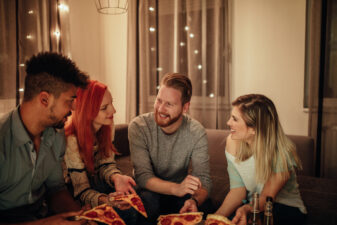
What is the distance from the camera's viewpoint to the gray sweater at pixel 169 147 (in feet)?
7.30

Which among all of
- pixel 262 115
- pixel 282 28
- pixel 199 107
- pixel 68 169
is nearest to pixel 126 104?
pixel 199 107

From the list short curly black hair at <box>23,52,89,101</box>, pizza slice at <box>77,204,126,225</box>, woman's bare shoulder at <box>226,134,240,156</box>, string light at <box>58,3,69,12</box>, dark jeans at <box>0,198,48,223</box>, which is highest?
string light at <box>58,3,69,12</box>

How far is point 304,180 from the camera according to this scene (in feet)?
8.82

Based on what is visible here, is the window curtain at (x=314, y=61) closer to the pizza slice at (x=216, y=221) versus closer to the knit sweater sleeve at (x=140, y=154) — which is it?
the knit sweater sleeve at (x=140, y=154)

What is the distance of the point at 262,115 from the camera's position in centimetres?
187

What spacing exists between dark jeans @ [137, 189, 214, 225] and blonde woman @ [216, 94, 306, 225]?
12 centimetres

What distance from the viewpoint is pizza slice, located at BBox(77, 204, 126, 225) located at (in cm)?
145

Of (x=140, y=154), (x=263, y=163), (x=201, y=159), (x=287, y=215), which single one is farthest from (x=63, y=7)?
(x=287, y=215)

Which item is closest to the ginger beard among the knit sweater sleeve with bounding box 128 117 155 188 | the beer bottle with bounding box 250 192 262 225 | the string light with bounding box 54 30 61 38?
the knit sweater sleeve with bounding box 128 117 155 188

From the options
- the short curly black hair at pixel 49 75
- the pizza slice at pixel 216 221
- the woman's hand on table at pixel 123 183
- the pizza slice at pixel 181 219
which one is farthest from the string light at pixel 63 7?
the pizza slice at pixel 216 221

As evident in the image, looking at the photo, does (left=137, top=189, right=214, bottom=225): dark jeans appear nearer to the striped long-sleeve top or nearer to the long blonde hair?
the striped long-sleeve top

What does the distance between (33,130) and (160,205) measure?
38.1 inches

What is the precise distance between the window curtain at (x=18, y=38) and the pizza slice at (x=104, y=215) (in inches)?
99.5

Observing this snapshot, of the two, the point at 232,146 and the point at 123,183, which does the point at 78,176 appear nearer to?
the point at 123,183
